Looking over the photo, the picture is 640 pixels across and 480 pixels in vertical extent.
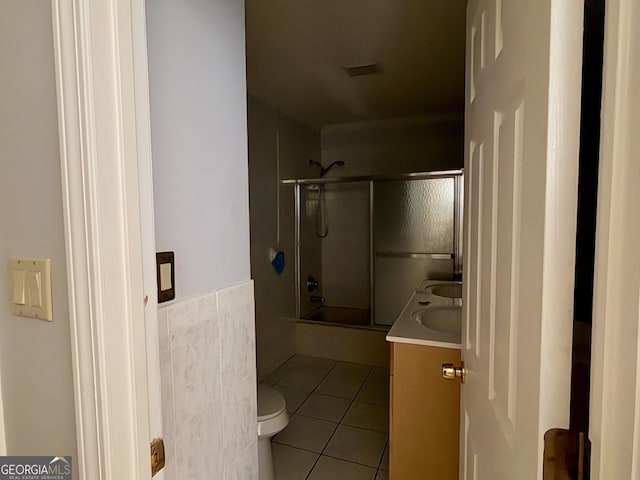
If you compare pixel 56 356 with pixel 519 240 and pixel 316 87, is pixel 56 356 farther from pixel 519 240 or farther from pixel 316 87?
pixel 316 87

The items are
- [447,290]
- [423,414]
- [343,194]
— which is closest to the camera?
[423,414]

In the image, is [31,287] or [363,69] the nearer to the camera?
[31,287]

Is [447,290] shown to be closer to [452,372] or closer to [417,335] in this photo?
[417,335]

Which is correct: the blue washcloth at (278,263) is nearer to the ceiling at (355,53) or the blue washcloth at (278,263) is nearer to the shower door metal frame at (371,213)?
the shower door metal frame at (371,213)

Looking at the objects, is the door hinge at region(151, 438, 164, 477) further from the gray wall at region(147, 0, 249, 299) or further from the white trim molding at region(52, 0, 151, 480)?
the gray wall at region(147, 0, 249, 299)

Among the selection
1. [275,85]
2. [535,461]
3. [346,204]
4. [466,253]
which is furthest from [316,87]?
[535,461]

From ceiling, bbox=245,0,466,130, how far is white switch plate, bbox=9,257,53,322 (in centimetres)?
147

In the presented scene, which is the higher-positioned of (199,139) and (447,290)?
(199,139)

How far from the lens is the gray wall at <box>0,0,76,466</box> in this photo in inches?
22.0

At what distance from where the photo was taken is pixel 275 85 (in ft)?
8.20

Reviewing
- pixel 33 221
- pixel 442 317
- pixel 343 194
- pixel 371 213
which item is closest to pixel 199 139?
pixel 33 221

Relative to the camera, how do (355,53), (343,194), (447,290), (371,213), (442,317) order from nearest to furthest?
1. (442,317)
2. (355,53)
3. (447,290)
4. (371,213)
5. (343,194)

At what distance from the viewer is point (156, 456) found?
2.28 feet

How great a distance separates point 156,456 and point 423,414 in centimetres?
113
